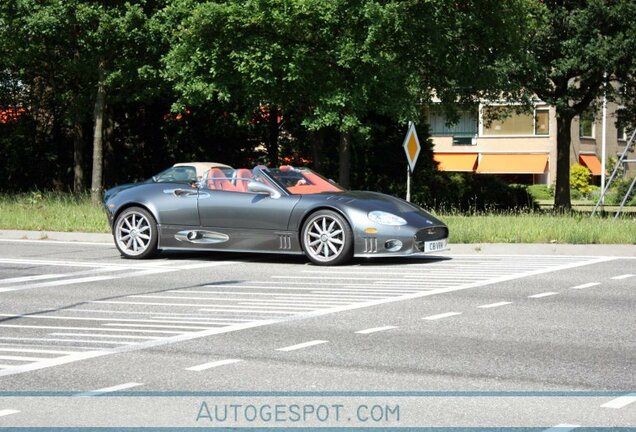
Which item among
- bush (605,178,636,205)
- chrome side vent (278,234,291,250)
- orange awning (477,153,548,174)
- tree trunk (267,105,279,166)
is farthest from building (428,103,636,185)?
chrome side vent (278,234,291,250)

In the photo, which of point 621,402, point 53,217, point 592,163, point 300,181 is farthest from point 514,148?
point 621,402

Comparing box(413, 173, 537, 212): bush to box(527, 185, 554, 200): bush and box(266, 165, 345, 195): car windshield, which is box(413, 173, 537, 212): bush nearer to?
box(266, 165, 345, 195): car windshield

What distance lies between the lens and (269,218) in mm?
15227

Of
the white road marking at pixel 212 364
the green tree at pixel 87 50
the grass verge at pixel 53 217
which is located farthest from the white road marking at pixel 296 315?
the green tree at pixel 87 50

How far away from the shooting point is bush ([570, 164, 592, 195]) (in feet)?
206

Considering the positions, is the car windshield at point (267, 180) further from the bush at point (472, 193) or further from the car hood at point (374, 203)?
the bush at point (472, 193)

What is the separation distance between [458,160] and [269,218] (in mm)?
56450

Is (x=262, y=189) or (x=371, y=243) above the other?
(x=262, y=189)

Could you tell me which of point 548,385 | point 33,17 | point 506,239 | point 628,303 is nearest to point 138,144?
point 33,17

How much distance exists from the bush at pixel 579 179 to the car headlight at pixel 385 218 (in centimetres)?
4961

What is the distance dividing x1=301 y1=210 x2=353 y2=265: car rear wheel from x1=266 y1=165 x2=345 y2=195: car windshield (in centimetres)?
72

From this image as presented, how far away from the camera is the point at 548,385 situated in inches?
272

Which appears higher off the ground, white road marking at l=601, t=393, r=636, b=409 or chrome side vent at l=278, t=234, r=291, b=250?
chrome side vent at l=278, t=234, r=291, b=250

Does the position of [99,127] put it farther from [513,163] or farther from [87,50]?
[513,163]
